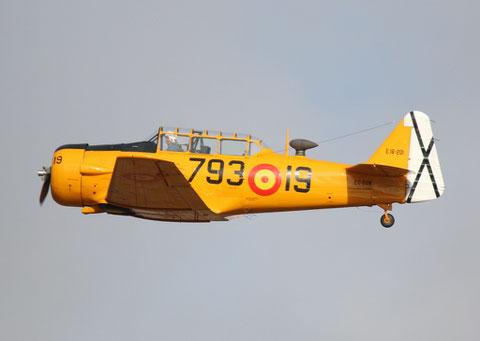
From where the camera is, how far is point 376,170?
16797 mm

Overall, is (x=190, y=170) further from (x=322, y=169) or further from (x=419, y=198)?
(x=419, y=198)

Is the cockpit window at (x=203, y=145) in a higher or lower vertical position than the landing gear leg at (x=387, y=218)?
higher

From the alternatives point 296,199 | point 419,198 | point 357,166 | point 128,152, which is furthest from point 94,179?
point 419,198

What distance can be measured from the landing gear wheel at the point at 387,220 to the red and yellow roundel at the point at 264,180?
2.50 meters

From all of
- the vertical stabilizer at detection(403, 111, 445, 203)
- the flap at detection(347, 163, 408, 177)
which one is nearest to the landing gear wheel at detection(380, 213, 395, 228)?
the vertical stabilizer at detection(403, 111, 445, 203)

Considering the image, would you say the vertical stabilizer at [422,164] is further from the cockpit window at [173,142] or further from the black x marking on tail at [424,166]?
the cockpit window at [173,142]

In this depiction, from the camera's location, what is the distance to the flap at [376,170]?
1647 centimetres

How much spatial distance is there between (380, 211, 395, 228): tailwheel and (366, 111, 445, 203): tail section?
1.81ft

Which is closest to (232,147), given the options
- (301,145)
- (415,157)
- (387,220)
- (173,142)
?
(173,142)

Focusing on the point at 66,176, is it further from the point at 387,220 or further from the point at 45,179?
the point at 387,220

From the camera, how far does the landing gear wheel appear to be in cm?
1714

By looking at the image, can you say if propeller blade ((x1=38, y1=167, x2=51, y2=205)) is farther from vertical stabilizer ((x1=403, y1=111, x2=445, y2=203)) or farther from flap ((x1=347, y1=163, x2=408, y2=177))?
vertical stabilizer ((x1=403, y1=111, x2=445, y2=203))

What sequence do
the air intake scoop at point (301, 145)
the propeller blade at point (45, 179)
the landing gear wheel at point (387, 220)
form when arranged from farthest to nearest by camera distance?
the propeller blade at point (45, 179)
the air intake scoop at point (301, 145)
the landing gear wheel at point (387, 220)

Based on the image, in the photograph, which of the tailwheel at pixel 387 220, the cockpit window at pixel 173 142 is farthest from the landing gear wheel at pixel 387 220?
the cockpit window at pixel 173 142
